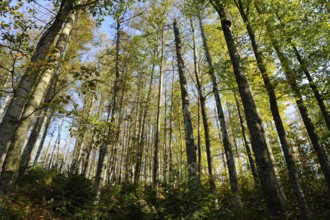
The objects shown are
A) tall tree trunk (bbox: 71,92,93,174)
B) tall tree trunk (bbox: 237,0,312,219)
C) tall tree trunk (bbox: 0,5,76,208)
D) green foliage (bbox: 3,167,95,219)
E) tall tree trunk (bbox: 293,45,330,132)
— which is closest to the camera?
tall tree trunk (bbox: 0,5,76,208)

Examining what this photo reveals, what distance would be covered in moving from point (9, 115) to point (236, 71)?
518 centimetres

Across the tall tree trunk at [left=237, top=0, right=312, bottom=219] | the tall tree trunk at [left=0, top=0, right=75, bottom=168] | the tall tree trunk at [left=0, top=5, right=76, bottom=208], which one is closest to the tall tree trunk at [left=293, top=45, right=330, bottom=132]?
the tall tree trunk at [left=237, top=0, right=312, bottom=219]

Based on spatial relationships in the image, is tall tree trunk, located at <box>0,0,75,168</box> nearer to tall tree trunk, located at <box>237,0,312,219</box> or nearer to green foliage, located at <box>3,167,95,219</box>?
green foliage, located at <box>3,167,95,219</box>

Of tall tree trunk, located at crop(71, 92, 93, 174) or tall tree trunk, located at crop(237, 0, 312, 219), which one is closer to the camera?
tall tree trunk, located at crop(71, 92, 93, 174)

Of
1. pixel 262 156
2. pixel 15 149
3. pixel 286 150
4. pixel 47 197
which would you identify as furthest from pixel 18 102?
pixel 286 150

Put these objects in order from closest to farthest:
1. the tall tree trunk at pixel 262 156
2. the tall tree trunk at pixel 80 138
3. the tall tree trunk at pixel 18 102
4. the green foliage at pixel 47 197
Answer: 1. the tall tree trunk at pixel 18 102
2. the tall tree trunk at pixel 262 156
3. the tall tree trunk at pixel 80 138
4. the green foliage at pixel 47 197

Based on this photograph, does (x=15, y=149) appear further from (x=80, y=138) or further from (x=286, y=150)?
(x=80, y=138)

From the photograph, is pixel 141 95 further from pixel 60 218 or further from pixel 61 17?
pixel 61 17

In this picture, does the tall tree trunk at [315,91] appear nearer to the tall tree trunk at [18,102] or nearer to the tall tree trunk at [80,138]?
the tall tree trunk at [80,138]

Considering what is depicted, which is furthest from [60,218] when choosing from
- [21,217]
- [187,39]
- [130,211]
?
[187,39]

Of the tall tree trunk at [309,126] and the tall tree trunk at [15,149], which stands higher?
the tall tree trunk at [309,126]

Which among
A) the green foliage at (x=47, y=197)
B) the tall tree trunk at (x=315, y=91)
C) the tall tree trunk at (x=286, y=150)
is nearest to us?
the tall tree trunk at (x=286, y=150)

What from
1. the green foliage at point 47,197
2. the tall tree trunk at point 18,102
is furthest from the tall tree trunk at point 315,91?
the green foliage at point 47,197

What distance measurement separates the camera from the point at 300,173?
9492 mm
